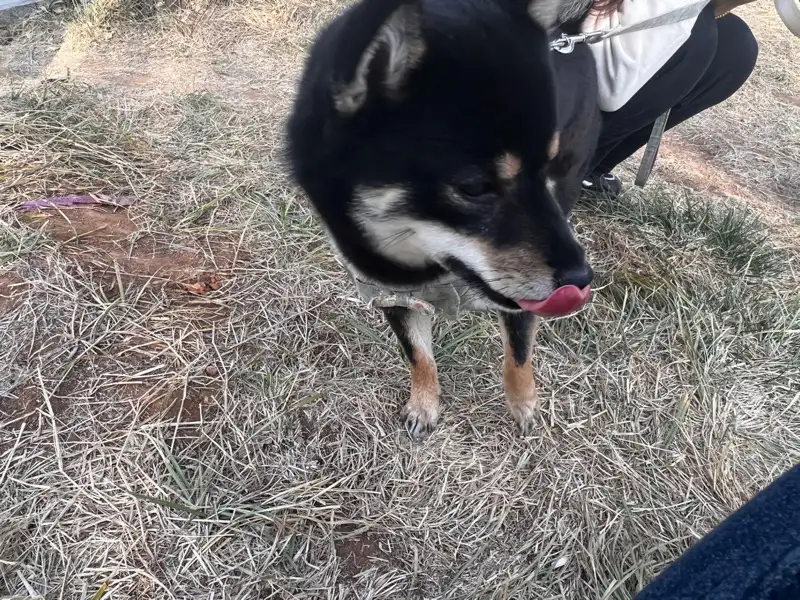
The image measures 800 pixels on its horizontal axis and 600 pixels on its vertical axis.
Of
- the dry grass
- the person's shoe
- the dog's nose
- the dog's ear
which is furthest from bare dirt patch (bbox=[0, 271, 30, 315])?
the person's shoe

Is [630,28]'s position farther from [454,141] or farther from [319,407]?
[319,407]

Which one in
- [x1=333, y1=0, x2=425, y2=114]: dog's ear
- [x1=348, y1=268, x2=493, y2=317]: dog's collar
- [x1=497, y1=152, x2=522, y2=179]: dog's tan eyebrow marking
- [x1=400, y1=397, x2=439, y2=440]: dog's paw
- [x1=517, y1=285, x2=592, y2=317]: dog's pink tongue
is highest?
[x1=333, y1=0, x2=425, y2=114]: dog's ear

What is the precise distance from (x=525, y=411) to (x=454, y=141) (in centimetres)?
108

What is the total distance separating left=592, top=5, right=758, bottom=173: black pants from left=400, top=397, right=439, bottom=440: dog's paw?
1.30m

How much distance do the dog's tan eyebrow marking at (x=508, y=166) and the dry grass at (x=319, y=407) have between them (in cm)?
103

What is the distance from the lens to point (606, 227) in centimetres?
256

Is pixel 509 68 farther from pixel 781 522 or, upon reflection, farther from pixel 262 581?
pixel 262 581

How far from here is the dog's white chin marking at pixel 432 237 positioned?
1.25 m

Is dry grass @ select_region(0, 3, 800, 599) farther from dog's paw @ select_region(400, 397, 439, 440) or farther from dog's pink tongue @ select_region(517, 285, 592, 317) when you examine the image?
dog's pink tongue @ select_region(517, 285, 592, 317)

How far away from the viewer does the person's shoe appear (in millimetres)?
2729

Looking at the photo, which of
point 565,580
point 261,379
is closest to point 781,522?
point 565,580

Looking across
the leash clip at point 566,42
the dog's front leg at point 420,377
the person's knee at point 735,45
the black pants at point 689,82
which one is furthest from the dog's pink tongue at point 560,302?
the person's knee at point 735,45

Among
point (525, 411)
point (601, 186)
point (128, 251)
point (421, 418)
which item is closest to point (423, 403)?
point (421, 418)

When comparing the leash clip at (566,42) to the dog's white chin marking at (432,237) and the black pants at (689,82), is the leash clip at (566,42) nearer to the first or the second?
the black pants at (689,82)
